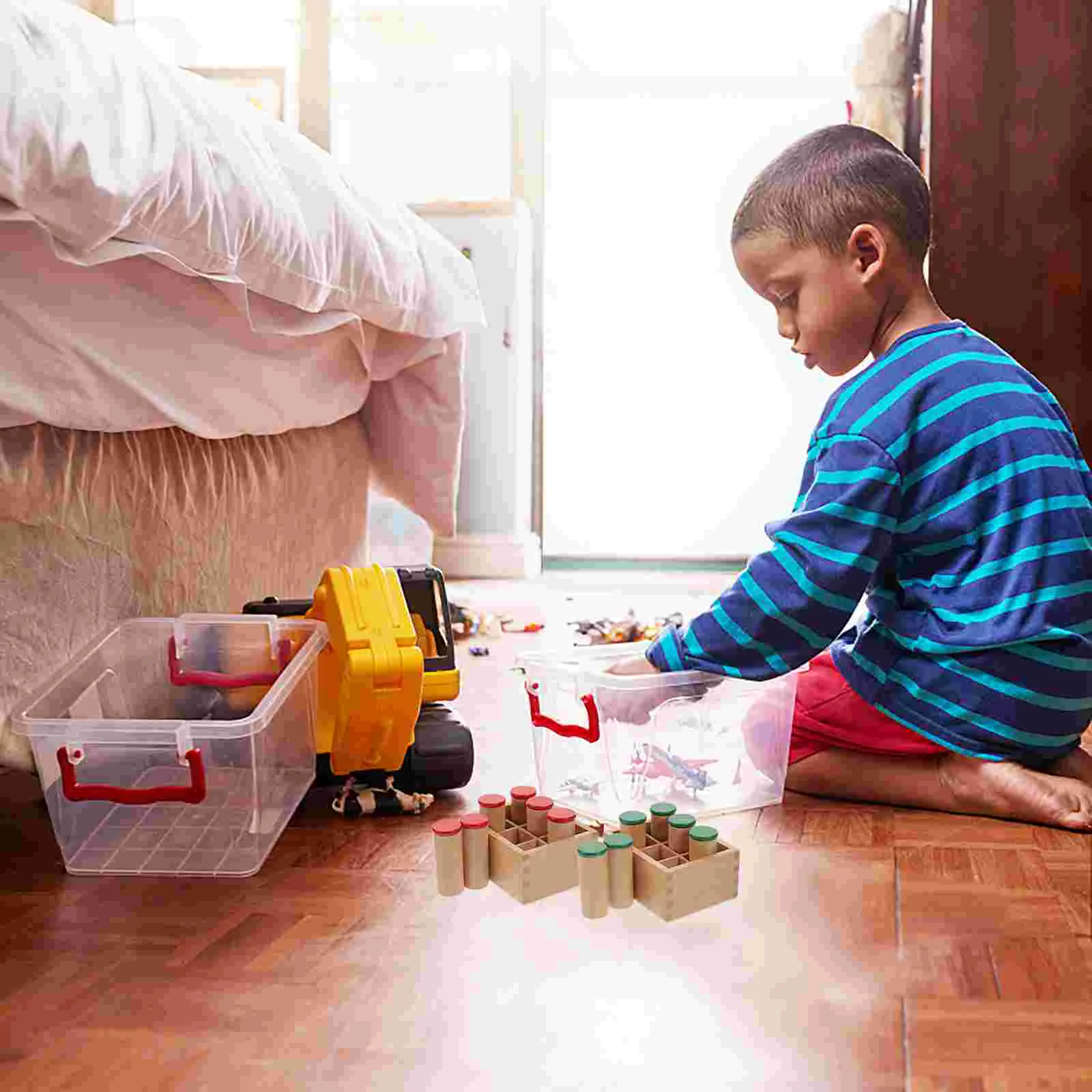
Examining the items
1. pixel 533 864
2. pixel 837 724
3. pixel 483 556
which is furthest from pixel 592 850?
pixel 483 556

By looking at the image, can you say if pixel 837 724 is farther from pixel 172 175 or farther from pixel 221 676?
pixel 172 175

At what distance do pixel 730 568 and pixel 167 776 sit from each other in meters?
2.39

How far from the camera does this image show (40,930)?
877mm

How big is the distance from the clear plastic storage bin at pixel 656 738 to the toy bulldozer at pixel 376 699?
10 centimetres

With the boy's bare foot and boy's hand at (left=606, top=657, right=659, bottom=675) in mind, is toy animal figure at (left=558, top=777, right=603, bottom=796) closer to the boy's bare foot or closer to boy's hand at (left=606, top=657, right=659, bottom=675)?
boy's hand at (left=606, top=657, right=659, bottom=675)

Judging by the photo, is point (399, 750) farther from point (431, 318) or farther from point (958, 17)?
point (958, 17)

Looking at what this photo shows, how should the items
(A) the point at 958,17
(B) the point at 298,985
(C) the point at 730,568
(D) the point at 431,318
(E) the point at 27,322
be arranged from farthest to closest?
(C) the point at 730,568
(A) the point at 958,17
(D) the point at 431,318
(E) the point at 27,322
(B) the point at 298,985

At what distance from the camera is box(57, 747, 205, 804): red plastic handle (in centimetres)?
97

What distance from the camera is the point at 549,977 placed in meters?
0.80

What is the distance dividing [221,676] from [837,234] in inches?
27.9

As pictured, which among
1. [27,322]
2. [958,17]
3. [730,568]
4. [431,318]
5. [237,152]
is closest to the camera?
[27,322]

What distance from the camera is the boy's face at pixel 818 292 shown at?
1.18 m

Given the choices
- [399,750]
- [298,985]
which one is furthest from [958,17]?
[298,985]

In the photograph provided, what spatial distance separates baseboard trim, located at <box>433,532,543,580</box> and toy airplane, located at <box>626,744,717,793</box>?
1900 millimetres
